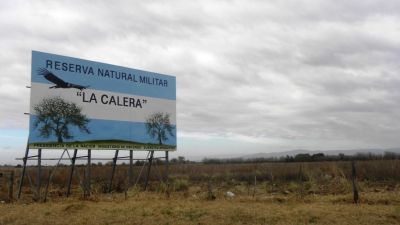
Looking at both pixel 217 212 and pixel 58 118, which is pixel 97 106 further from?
pixel 217 212

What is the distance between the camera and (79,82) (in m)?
17.7

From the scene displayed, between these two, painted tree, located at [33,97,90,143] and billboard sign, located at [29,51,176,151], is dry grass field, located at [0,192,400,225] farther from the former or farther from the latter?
billboard sign, located at [29,51,176,151]

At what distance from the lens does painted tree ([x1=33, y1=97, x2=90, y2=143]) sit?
16.5 m

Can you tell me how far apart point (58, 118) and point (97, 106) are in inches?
66.7

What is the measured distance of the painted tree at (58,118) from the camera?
54.1ft

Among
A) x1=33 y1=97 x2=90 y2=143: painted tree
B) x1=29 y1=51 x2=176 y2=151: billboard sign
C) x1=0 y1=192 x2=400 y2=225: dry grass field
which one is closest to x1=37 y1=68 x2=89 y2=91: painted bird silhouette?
x1=29 y1=51 x2=176 y2=151: billboard sign

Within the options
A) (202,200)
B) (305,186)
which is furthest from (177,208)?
(305,186)

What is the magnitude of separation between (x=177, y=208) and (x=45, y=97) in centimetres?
641

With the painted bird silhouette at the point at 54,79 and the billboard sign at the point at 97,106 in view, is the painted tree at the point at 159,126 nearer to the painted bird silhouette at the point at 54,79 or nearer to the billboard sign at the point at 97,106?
the billboard sign at the point at 97,106

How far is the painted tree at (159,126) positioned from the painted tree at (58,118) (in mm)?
2987

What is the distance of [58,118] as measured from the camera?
55.7ft

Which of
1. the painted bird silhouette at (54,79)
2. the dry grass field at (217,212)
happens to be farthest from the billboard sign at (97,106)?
the dry grass field at (217,212)

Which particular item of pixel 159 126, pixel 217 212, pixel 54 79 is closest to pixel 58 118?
pixel 54 79

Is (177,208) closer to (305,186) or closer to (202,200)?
(202,200)
